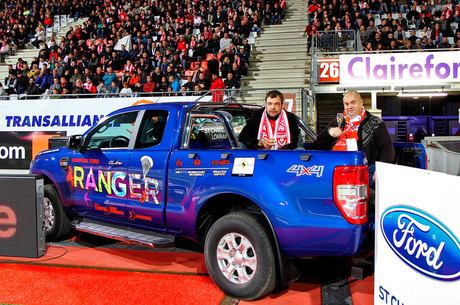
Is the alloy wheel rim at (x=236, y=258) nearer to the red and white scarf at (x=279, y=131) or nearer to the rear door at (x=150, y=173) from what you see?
the rear door at (x=150, y=173)

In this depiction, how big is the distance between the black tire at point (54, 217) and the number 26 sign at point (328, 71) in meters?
9.28

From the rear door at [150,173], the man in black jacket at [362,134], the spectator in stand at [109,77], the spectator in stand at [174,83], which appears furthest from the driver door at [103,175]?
the spectator in stand at [109,77]

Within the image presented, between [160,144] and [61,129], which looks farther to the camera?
[61,129]

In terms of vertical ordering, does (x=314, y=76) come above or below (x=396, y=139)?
above

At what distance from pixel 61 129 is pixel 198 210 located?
381 inches

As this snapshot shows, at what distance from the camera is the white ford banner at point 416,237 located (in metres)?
2.24

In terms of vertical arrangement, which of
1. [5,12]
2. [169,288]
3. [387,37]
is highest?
[5,12]

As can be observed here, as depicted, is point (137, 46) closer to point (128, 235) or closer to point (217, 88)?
point (217, 88)

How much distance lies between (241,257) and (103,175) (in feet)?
6.93

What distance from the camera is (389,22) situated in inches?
632

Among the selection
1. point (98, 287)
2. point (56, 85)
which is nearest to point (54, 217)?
point (98, 287)

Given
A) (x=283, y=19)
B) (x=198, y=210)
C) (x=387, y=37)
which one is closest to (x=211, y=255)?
(x=198, y=210)

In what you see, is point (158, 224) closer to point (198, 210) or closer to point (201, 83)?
point (198, 210)

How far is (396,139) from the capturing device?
632 inches
